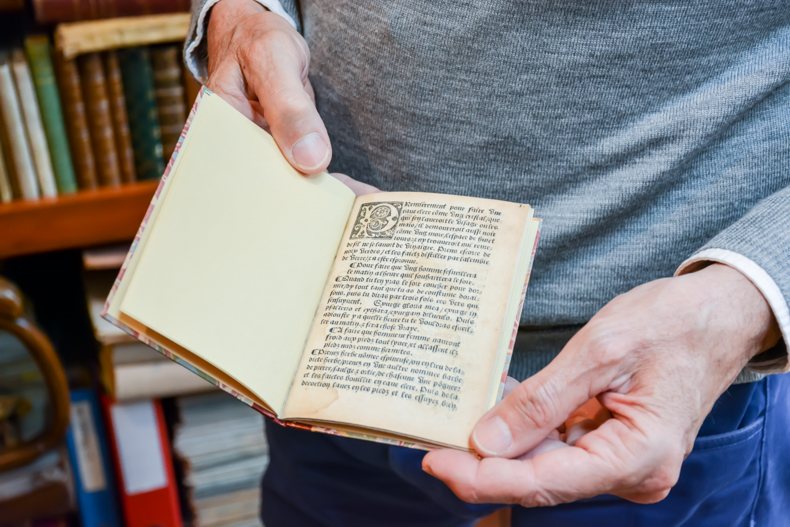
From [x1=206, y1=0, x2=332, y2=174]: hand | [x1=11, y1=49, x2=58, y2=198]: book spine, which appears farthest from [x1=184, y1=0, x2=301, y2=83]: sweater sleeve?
[x1=11, y1=49, x2=58, y2=198]: book spine

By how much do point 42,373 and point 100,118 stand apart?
38 centimetres

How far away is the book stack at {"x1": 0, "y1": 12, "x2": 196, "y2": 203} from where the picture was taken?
1.12m

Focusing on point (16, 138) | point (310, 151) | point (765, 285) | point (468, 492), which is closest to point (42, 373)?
point (16, 138)

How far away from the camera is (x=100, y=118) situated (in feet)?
3.84

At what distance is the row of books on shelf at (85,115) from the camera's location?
113cm

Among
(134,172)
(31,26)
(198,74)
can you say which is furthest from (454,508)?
(31,26)

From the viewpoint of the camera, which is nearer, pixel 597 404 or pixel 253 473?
pixel 597 404

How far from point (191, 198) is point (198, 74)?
0.79 ft

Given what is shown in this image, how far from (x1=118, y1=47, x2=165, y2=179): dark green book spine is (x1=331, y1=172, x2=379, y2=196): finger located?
A: 62cm

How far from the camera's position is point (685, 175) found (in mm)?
622

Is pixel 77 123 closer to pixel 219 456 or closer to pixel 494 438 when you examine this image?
pixel 219 456

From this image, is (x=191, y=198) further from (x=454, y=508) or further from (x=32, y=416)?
(x=32, y=416)

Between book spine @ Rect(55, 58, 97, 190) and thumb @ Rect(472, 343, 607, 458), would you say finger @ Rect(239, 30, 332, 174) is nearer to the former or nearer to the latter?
thumb @ Rect(472, 343, 607, 458)

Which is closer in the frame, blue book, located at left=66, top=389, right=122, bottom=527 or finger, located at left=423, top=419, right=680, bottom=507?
finger, located at left=423, top=419, right=680, bottom=507
